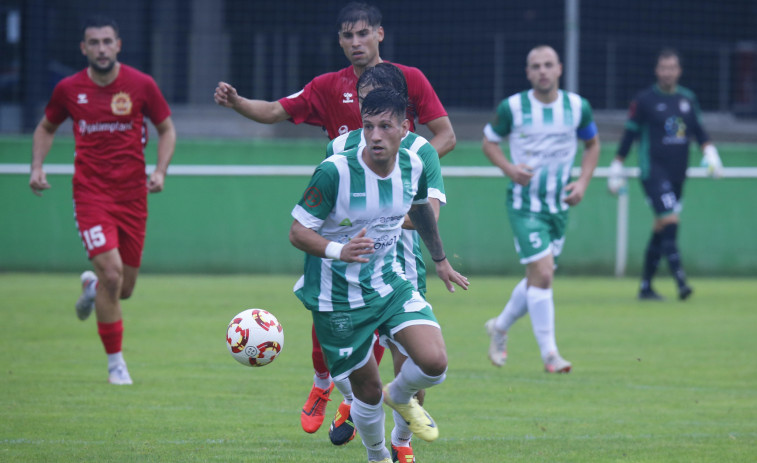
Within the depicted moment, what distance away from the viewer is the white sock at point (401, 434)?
500cm

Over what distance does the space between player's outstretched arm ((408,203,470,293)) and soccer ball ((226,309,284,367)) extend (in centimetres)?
96

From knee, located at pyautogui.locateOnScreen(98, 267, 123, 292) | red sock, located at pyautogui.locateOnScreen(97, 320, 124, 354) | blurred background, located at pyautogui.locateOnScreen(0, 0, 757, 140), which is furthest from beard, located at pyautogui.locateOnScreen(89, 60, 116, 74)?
blurred background, located at pyautogui.locateOnScreen(0, 0, 757, 140)

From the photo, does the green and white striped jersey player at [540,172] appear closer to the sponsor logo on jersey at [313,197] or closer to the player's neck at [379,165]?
the player's neck at [379,165]

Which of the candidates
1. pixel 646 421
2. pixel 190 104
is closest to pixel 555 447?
pixel 646 421

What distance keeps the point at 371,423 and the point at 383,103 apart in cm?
140

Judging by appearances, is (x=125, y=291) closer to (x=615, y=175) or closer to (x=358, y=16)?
(x=358, y=16)

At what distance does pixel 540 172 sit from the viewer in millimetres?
8133

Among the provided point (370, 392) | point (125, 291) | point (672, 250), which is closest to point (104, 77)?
point (125, 291)

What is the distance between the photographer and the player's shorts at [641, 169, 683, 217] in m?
12.1

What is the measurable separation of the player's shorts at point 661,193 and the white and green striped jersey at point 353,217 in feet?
25.7

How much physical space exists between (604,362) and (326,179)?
4.18 m

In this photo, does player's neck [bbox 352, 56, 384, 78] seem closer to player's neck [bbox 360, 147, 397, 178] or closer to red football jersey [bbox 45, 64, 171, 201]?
player's neck [bbox 360, 147, 397, 178]

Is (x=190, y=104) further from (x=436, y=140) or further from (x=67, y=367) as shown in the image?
(x=436, y=140)

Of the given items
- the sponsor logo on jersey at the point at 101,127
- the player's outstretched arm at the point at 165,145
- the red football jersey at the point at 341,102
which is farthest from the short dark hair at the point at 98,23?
the red football jersey at the point at 341,102
